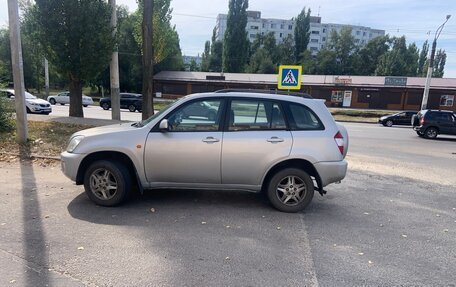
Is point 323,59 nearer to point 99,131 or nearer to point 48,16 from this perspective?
point 48,16

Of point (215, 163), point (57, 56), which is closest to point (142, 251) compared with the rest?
point (215, 163)

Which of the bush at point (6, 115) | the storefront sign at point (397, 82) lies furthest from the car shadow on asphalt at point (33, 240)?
the storefront sign at point (397, 82)

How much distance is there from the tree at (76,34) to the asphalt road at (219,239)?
8.13 m

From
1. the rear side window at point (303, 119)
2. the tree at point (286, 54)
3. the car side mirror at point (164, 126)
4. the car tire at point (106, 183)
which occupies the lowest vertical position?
the car tire at point (106, 183)

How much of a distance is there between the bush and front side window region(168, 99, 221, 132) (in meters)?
7.58

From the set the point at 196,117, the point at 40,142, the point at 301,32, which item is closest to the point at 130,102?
the point at 40,142

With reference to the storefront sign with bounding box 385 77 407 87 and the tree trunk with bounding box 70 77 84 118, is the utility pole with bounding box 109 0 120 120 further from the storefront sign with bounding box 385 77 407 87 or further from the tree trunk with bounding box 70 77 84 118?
the storefront sign with bounding box 385 77 407 87

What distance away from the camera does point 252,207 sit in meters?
5.35

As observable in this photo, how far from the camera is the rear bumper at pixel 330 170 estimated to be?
500 cm

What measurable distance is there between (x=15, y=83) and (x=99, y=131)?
4.96m

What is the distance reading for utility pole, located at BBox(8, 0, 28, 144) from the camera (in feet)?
27.5

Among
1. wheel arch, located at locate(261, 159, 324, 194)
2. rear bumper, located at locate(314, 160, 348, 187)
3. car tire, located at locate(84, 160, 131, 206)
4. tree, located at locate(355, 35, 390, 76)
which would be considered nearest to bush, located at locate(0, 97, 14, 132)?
car tire, located at locate(84, 160, 131, 206)

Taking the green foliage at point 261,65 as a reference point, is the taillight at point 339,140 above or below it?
below

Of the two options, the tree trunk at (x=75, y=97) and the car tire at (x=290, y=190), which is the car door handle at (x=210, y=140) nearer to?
the car tire at (x=290, y=190)
